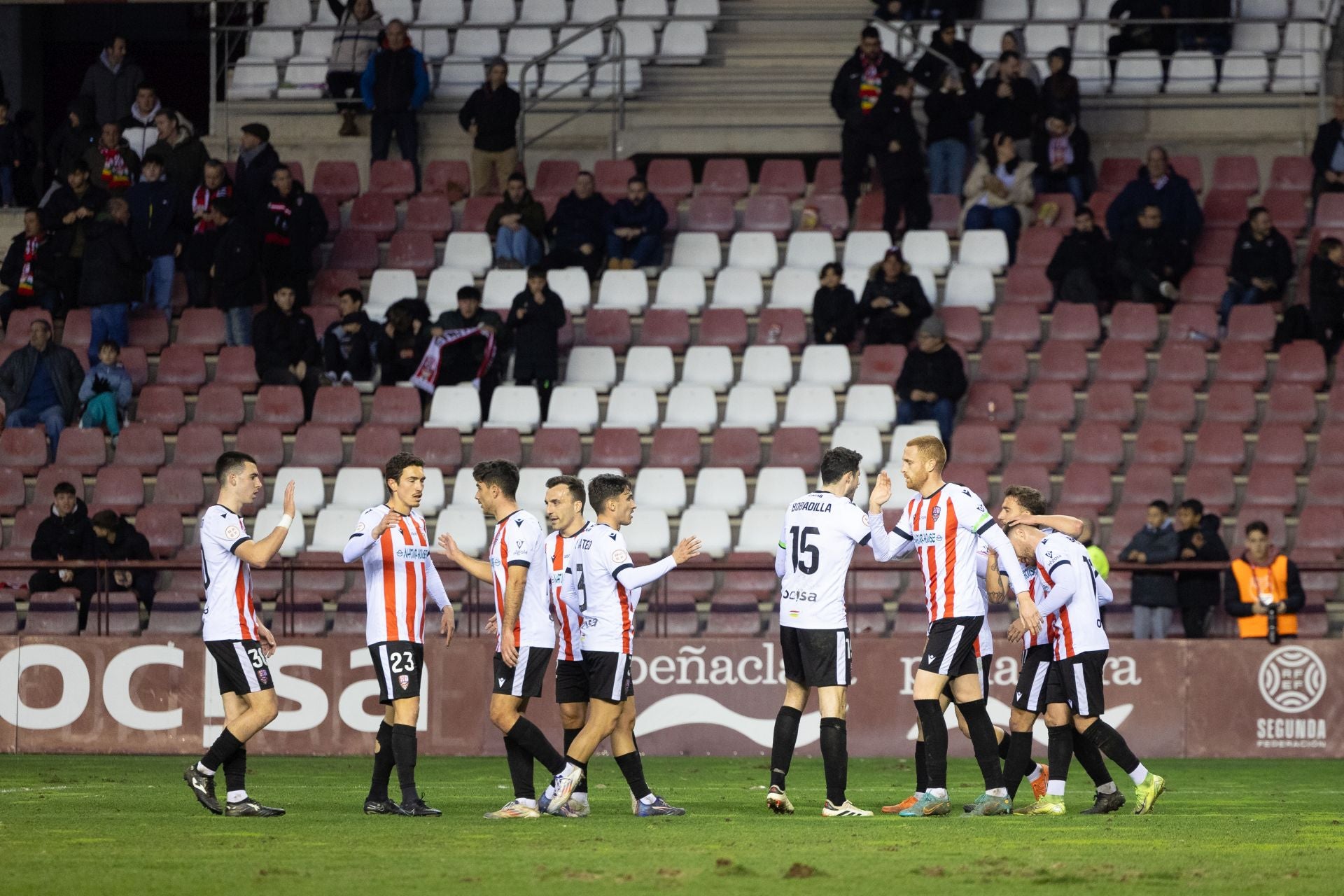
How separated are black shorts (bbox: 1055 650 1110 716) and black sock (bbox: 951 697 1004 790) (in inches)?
24.8

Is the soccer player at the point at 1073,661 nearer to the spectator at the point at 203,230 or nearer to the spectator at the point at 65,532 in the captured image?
the spectator at the point at 65,532

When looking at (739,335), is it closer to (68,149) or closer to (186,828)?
(68,149)

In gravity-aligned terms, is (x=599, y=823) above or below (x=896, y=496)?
below

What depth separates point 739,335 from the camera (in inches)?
827

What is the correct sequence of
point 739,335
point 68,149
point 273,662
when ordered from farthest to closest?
point 68,149 → point 739,335 → point 273,662

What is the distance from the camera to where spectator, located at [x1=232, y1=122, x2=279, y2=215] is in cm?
2186

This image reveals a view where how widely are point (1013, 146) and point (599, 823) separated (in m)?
13.7

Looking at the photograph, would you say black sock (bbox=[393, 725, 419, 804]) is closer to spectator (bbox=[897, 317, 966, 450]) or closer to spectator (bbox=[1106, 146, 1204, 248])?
spectator (bbox=[897, 317, 966, 450])

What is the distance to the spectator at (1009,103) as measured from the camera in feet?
72.3

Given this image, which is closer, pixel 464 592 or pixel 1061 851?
pixel 1061 851

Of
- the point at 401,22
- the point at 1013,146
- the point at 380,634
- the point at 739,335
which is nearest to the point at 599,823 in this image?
the point at 380,634

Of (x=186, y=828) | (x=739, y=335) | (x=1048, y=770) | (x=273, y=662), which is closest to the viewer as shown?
(x=186, y=828)

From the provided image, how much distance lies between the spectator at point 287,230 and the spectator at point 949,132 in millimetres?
7307

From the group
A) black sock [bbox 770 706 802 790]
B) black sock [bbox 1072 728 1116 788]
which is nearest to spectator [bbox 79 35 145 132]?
black sock [bbox 770 706 802 790]
